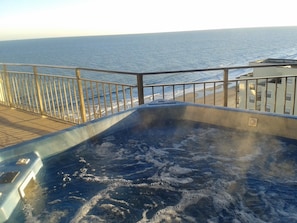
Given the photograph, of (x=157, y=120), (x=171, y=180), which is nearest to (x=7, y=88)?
(x=157, y=120)

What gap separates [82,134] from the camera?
302 centimetres

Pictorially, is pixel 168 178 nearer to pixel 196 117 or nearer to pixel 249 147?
pixel 249 147

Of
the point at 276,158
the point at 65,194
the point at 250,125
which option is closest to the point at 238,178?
the point at 276,158

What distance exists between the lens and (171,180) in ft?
7.88

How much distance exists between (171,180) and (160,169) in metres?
0.24

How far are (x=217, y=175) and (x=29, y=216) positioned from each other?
5.11 feet

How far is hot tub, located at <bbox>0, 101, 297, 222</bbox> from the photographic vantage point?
1.97m

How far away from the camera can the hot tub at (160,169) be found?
6.45 feet

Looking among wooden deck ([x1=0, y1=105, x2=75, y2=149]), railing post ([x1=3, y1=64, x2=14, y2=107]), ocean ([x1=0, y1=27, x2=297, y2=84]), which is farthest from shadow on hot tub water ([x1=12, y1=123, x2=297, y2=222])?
ocean ([x1=0, y1=27, x2=297, y2=84])

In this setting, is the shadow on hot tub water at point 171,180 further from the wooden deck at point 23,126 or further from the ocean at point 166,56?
the ocean at point 166,56

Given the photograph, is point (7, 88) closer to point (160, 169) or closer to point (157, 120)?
point (157, 120)

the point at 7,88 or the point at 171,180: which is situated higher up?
Answer: the point at 7,88

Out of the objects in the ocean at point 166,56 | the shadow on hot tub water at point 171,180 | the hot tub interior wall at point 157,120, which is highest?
the hot tub interior wall at point 157,120

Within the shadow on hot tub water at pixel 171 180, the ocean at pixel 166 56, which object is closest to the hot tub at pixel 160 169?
the shadow on hot tub water at pixel 171 180
